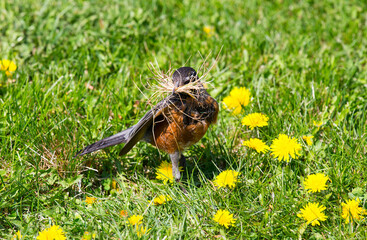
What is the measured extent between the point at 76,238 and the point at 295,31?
4.28 metres

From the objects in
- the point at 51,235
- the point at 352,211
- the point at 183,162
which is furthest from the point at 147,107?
the point at 352,211

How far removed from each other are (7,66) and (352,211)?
143 inches

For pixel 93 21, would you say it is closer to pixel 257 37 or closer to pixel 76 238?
pixel 257 37

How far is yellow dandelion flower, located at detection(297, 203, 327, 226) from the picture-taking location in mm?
3199

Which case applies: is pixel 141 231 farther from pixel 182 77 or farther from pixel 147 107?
pixel 147 107

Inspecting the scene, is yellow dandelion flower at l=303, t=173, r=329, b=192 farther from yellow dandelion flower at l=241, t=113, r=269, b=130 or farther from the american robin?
the american robin

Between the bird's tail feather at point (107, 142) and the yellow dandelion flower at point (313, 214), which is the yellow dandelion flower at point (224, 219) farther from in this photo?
the bird's tail feather at point (107, 142)

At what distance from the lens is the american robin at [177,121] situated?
144 inches

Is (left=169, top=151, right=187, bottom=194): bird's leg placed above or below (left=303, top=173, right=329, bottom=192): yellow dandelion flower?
below

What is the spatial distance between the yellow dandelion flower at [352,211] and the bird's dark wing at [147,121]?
153cm

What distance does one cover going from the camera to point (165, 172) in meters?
4.00

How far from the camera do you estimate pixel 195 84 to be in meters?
3.72

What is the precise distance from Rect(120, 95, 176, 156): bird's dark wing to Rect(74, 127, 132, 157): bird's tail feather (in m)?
0.12

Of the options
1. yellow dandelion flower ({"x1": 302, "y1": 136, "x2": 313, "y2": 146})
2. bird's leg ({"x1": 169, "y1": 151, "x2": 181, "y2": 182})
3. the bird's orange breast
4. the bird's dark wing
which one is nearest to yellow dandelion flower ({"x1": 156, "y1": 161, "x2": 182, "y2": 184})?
bird's leg ({"x1": 169, "y1": 151, "x2": 181, "y2": 182})
